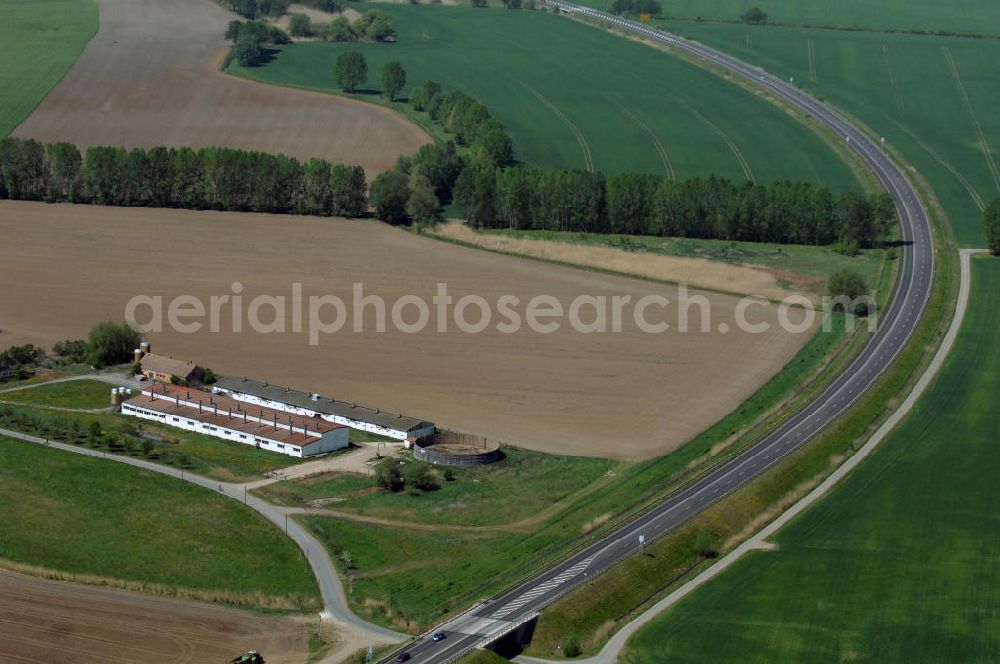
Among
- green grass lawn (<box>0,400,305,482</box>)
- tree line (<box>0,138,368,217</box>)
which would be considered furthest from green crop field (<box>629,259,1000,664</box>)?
tree line (<box>0,138,368,217</box>)

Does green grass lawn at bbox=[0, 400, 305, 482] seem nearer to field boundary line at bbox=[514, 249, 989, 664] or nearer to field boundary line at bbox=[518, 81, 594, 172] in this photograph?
field boundary line at bbox=[514, 249, 989, 664]

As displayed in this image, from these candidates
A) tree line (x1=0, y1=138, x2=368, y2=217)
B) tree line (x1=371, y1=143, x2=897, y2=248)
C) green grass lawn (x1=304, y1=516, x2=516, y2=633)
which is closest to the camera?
green grass lawn (x1=304, y1=516, x2=516, y2=633)

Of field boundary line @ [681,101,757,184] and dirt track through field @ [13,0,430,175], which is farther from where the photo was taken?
dirt track through field @ [13,0,430,175]

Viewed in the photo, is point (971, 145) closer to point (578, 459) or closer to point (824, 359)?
point (824, 359)

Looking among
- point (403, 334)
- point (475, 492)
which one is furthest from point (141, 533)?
point (403, 334)

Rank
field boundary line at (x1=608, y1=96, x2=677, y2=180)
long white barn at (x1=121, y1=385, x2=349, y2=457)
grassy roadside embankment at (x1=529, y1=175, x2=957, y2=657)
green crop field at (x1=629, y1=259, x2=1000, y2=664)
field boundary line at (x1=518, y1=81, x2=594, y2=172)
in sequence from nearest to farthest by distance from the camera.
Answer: green crop field at (x1=629, y1=259, x2=1000, y2=664), grassy roadside embankment at (x1=529, y1=175, x2=957, y2=657), long white barn at (x1=121, y1=385, x2=349, y2=457), field boundary line at (x1=608, y1=96, x2=677, y2=180), field boundary line at (x1=518, y1=81, x2=594, y2=172)

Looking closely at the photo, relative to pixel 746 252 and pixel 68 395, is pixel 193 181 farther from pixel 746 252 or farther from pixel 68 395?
pixel 746 252

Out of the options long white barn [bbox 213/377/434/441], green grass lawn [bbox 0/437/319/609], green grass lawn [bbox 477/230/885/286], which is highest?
green grass lawn [bbox 477/230/885/286]
